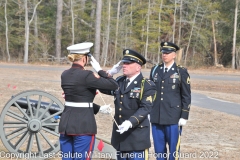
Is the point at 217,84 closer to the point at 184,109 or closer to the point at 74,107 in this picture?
the point at 184,109

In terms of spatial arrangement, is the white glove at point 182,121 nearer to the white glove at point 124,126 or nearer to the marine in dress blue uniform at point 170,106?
the marine in dress blue uniform at point 170,106

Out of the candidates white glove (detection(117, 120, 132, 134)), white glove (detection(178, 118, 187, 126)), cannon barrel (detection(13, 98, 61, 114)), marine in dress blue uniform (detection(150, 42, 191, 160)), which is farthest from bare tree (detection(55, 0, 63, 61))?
white glove (detection(117, 120, 132, 134))

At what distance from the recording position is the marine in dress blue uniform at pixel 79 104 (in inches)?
170

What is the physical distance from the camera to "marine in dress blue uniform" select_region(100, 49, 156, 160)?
441cm

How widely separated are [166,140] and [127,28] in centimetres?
3664

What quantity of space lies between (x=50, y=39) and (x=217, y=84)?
25268 mm

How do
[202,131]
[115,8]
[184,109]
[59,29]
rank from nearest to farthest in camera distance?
[184,109] → [202,131] → [59,29] → [115,8]

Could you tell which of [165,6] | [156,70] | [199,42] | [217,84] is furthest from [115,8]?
[156,70]

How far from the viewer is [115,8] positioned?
140ft

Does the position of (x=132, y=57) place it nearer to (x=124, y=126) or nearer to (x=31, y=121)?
(x=124, y=126)

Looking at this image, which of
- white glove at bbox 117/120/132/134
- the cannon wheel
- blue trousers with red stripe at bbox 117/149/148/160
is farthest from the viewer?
the cannon wheel

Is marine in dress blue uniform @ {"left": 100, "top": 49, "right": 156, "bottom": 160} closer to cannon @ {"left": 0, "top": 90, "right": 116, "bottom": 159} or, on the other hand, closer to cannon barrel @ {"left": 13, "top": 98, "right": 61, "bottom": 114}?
cannon @ {"left": 0, "top": 90, "right": 116, "bottom": 159}

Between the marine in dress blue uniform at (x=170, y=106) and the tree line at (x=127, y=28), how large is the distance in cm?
3157

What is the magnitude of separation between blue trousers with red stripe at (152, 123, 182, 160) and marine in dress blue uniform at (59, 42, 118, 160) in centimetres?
120
